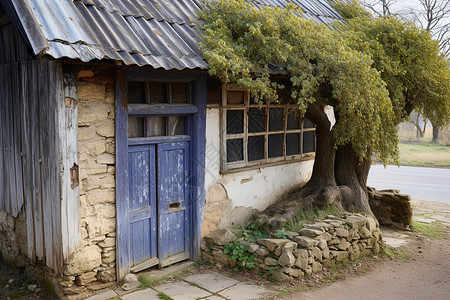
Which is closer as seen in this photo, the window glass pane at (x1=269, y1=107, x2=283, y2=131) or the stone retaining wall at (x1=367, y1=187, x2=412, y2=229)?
the window glass pane at (x1=269, y1=107, x2=283, y2=131)

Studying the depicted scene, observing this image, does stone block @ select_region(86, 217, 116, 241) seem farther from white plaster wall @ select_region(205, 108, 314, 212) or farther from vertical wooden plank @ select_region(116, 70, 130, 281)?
white plaster wall @ select_region(205, 108, 314, 212)

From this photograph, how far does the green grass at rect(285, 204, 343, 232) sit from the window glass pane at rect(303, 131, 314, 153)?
1.79 meters

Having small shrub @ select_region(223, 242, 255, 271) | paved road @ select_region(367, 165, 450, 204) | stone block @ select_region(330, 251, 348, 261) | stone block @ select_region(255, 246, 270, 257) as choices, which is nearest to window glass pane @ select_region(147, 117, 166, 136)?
small shrub @ select_region(223, 242, 255, 271)

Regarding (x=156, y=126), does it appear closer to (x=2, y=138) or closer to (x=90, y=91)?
(x=90, y=91)

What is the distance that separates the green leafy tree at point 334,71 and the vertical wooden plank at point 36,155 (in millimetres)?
2311

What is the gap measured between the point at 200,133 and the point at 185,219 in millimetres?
1420

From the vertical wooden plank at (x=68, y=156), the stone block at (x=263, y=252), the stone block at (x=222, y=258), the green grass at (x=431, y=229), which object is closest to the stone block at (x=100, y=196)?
the vertical wooden plank at (x=68, y=156)

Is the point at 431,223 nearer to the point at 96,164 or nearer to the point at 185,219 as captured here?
the point at 185,219

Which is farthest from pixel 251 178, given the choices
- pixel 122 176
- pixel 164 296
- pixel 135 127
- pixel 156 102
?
pixel 164 296

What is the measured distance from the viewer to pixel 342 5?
35.7 feet

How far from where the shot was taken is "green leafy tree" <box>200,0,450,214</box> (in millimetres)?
6445

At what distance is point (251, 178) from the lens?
25.9ft

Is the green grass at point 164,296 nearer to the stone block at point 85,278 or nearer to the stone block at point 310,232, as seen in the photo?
the stone block at point 85,278

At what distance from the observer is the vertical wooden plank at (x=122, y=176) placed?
18.4 feet
